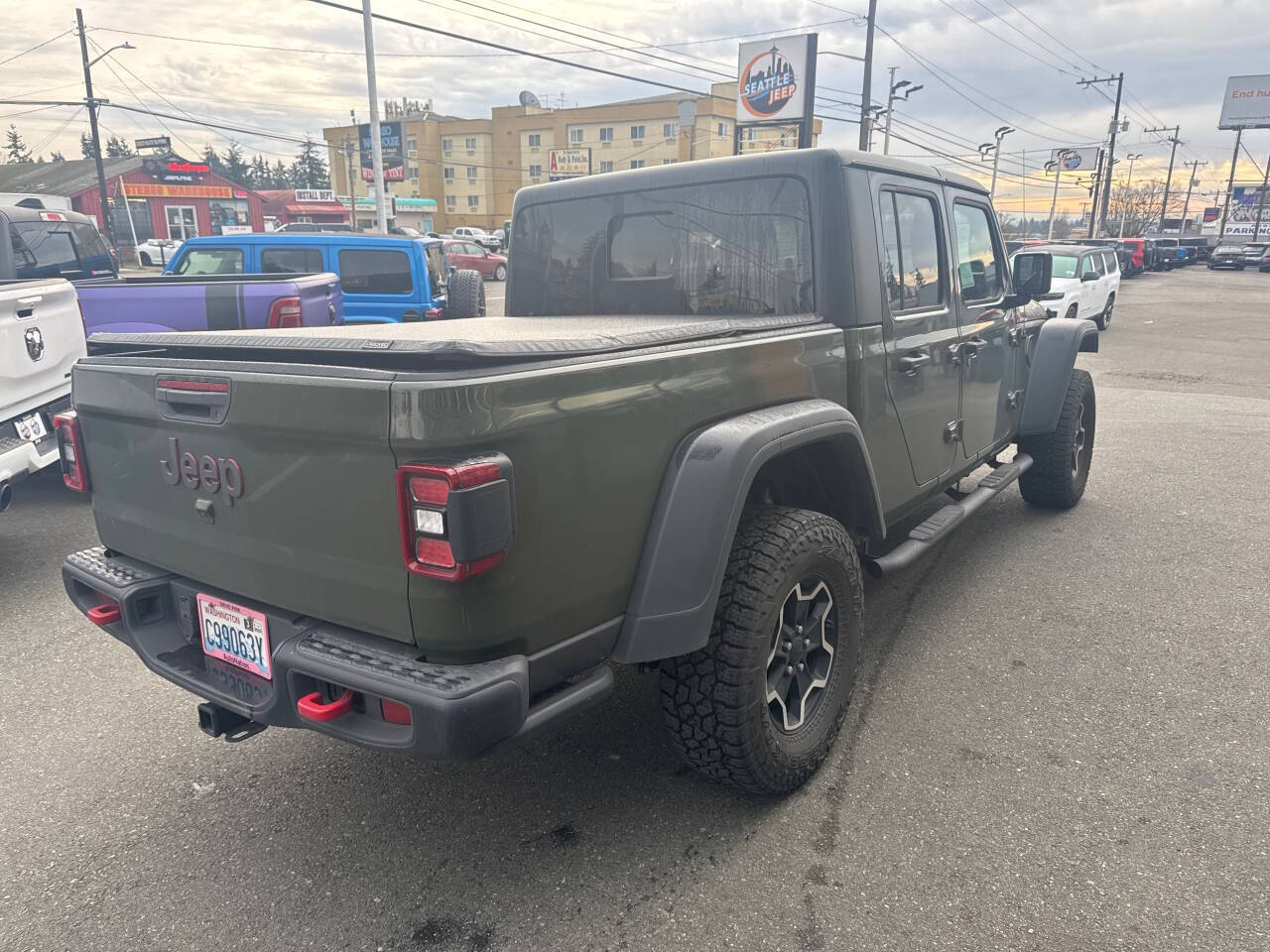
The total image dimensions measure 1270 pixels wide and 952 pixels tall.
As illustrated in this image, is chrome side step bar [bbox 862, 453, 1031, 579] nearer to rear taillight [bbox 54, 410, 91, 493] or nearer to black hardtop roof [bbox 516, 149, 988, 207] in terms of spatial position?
black hardtop roof [bbox 516, 149, 988, 207]

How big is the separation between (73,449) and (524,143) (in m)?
83.3

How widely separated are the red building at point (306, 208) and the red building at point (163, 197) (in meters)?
7.84

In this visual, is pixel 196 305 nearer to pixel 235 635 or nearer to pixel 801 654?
pixel 235 635

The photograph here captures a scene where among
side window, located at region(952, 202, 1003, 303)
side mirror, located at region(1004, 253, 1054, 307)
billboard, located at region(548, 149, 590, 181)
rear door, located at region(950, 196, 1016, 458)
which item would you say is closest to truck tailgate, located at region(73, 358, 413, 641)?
rear door, located at region(950, 196, 1016, 458)

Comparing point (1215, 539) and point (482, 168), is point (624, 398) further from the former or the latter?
point (482, 168)

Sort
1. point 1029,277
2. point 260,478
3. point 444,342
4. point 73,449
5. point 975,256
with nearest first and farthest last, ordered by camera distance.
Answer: point 444,342, point 260,478, point 73,449, point 975,256, point 1029,277

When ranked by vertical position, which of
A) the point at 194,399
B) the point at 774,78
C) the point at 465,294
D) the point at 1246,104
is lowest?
the point at 465,294

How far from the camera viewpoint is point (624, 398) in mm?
2184

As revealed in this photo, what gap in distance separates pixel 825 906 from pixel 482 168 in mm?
87325

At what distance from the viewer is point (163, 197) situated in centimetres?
5056

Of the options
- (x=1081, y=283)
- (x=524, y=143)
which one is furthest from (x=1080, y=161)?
(x=1081, y=283)

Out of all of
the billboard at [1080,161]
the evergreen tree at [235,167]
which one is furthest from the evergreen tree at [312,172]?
the billboard at [1080,161]

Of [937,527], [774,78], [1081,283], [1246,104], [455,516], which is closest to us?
[455,516]

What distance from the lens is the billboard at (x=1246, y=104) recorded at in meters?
70.2
